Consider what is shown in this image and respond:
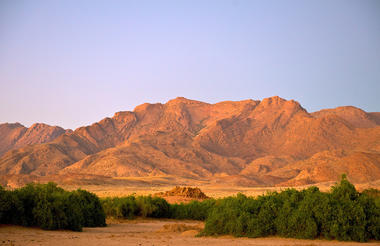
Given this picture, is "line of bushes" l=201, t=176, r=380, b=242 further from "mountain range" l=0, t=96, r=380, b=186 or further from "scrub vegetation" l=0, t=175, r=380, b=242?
"mountain range" l=0, t=96, r=380, b=186

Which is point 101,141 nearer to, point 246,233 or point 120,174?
point 120,174

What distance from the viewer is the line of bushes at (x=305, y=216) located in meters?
16.1

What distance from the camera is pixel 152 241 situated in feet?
55.7

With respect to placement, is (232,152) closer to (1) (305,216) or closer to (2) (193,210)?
(2) (193,210)

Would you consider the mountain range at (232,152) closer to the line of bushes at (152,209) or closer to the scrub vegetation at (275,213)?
the line of bushes at (152,209)

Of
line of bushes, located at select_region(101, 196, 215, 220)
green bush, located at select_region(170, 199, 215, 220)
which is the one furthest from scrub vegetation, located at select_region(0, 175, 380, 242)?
green bush, located at select_region(170, 199, 215, 220)

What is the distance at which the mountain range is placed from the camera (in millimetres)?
111312

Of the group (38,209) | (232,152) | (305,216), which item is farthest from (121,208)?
(232,152)

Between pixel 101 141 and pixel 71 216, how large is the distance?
16120cm

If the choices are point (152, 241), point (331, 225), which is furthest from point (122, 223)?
point (331, 225)

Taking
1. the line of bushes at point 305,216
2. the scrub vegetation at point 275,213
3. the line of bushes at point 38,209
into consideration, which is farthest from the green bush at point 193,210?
the line of bushes at point 305,216

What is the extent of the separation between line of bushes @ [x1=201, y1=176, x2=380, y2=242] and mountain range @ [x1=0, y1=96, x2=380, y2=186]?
274 ft

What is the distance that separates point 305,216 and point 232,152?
14472 centimetres

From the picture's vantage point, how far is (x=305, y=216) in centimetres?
1666
